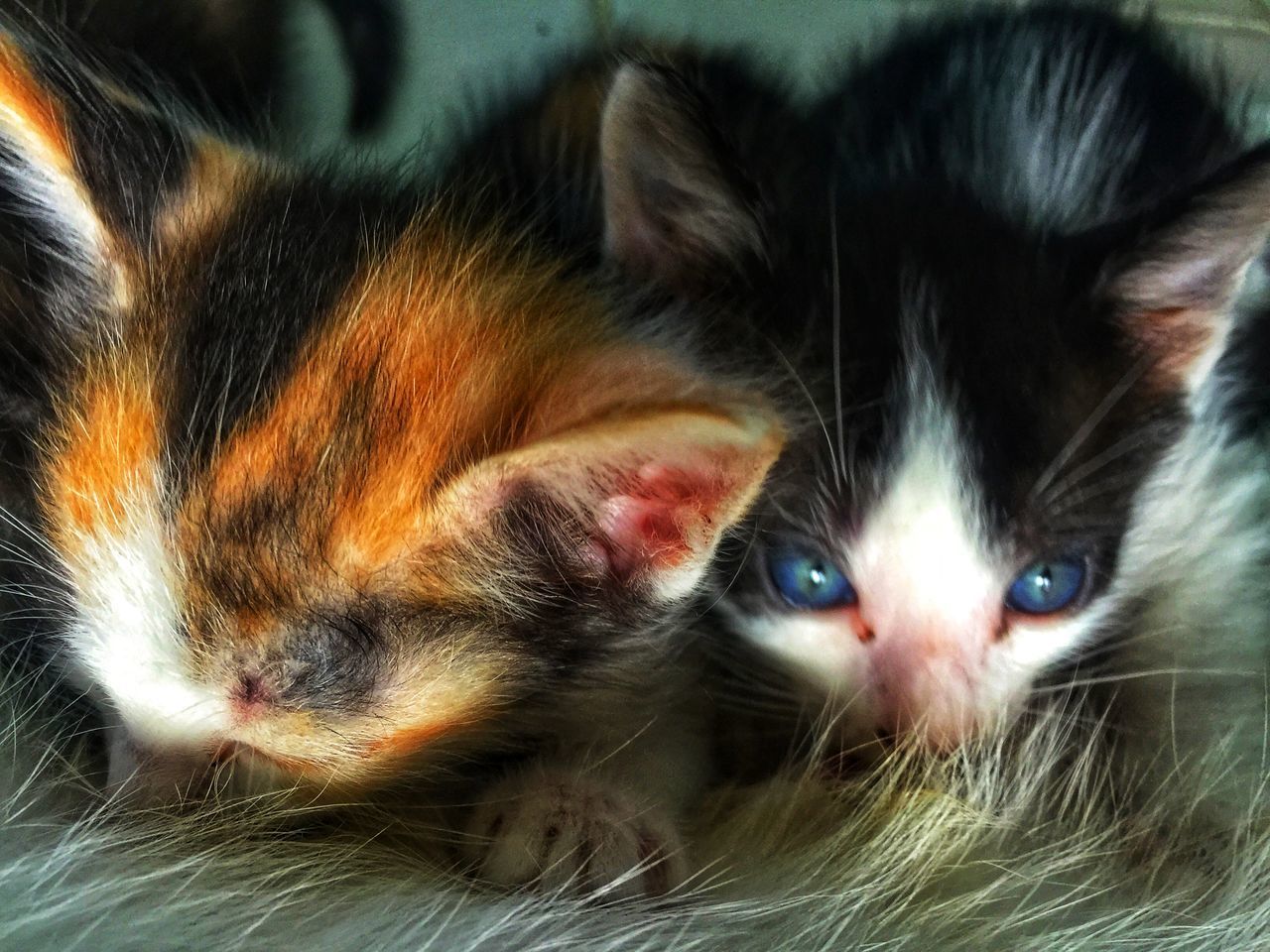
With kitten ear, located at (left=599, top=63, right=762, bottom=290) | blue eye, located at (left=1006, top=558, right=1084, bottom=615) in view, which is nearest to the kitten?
kitten ear, located at (left=599, top=63, right=762, bottom=290)

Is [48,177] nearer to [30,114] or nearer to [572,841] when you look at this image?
[30,114]

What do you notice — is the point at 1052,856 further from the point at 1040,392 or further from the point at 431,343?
the point at 431,343

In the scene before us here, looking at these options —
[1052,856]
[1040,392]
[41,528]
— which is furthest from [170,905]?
[1040,392]

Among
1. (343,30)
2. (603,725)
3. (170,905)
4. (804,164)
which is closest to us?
(170,905)

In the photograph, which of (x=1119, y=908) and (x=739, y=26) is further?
(x=739, y=26)

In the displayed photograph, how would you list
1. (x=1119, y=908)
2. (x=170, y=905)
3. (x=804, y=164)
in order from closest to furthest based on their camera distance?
(x=170, y=905) → (x=1119, y=908) → (x=804, y=164)

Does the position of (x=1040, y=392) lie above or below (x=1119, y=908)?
above

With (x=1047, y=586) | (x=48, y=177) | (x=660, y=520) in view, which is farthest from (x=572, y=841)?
(x=48, y=177)

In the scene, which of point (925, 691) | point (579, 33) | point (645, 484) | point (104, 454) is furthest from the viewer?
point (579, 33)

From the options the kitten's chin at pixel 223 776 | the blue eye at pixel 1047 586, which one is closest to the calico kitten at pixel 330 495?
the kitten's chin at pixel 223 776
